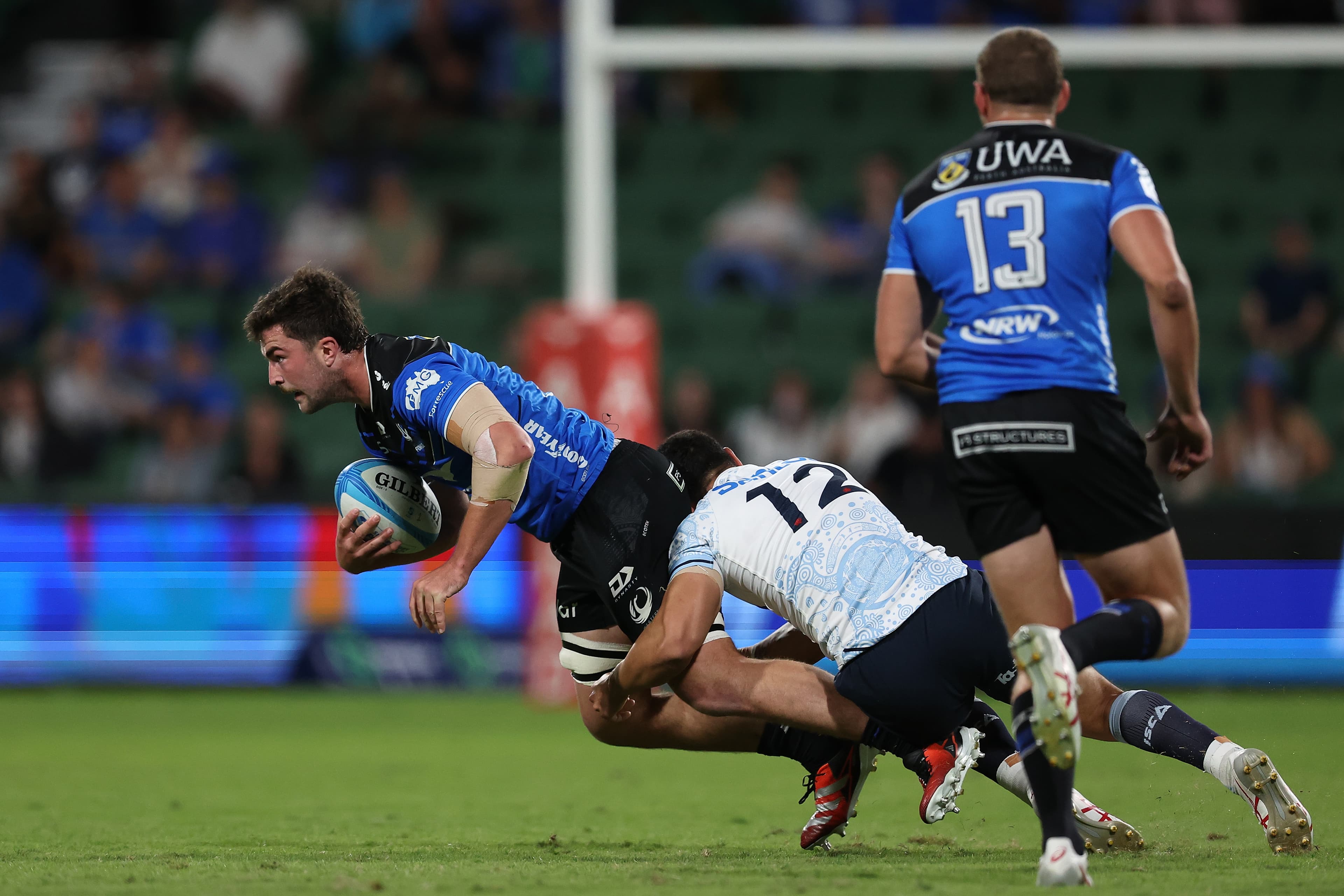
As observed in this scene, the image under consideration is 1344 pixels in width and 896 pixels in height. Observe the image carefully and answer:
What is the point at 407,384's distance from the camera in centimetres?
481

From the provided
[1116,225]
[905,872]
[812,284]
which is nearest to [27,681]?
[812,284]

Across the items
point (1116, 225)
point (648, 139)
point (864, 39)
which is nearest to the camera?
point (1116, 225)

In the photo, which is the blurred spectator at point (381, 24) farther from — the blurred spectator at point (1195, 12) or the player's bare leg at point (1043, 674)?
the player's bare leg at point (1043, 674)

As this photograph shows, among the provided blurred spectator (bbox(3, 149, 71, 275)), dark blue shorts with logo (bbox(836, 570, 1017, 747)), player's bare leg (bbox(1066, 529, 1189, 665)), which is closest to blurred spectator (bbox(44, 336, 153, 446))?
blurred spectator (bbox(3, 149, 71, 275))

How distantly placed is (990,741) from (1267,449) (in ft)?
23.6

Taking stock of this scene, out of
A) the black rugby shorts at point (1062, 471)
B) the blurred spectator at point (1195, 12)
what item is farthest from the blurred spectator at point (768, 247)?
the black rugby shorts at point (1062, 471)

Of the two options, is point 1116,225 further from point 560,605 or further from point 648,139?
point 648,139

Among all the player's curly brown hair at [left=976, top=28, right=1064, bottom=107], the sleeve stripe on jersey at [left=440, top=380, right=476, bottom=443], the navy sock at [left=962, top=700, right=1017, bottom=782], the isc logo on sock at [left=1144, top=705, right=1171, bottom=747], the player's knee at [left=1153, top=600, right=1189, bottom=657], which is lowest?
the navy sock at [left=962, top=700, right=1017, bottom=782]

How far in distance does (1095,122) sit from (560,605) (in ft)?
32.6

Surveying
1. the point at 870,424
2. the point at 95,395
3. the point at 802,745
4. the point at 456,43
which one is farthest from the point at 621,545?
the point at 456,43

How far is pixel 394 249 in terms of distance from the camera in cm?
1334

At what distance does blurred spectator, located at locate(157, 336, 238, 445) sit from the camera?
11.9 meters

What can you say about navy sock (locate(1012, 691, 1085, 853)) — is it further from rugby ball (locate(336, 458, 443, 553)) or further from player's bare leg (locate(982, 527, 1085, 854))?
rugby ball (locate(336, 458, 443, 553))

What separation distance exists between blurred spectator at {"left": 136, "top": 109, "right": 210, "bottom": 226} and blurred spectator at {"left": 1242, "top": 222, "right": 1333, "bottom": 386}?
845cm
